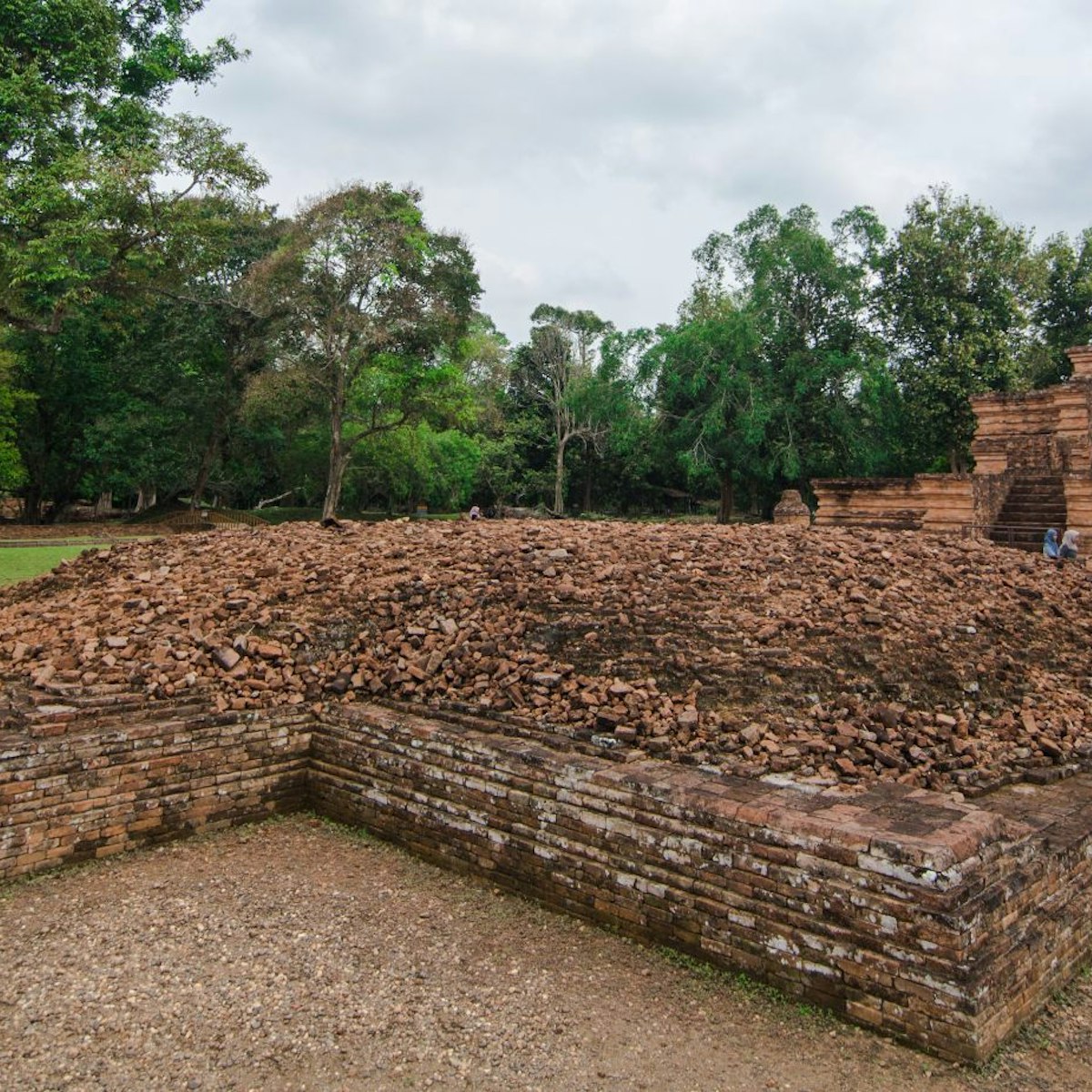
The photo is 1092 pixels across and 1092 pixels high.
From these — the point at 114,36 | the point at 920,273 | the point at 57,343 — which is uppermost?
the point at 114,36

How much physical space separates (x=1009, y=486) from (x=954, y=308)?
1287 cm

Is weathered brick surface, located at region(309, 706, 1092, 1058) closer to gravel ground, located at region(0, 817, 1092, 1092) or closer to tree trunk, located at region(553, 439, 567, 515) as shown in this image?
gravel ground, located at region(0, 817, 1092, 1092)

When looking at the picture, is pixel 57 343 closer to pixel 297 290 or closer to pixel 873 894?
pixel 297 290

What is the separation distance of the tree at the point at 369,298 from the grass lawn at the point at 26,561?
8372mm

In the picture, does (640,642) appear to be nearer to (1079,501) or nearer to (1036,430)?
(1079,501)

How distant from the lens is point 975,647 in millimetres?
5312

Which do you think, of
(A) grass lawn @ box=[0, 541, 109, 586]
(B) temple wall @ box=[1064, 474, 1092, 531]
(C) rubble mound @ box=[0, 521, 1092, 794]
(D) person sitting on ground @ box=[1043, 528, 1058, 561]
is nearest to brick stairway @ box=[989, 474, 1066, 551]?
(B) temple wall @ box=[1064, 474, 1092, 531]

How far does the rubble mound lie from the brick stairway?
239 inches

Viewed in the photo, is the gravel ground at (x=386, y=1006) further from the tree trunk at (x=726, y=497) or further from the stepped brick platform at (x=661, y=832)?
the tree trunk at (x=726, y=497)

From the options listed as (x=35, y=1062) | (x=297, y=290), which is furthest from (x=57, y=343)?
(x=35, y=1062)

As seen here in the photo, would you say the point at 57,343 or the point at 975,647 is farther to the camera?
the point at 57,343

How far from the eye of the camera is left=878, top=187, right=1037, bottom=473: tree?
24.0 m

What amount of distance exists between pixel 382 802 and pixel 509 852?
1002 mm

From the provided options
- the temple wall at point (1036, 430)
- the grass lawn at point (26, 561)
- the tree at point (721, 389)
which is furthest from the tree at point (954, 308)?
the grass lawn at point (26, 561)
